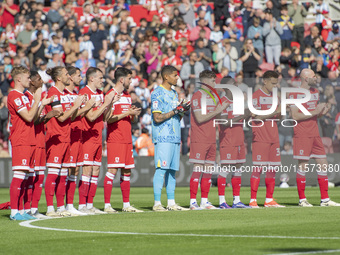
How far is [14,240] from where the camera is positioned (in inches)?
384

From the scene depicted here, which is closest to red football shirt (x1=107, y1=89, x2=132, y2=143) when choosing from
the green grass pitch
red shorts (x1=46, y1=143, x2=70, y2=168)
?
red shorts (x1=46, y1=143, x2=70, y2=168)

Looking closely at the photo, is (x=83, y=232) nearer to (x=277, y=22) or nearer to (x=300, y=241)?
(x=300, y=241)

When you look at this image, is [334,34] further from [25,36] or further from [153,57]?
[25,36]

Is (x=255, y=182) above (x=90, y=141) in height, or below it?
below

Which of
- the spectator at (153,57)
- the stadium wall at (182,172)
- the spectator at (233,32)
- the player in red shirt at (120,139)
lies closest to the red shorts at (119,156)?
the player in red shirt at (120,139)

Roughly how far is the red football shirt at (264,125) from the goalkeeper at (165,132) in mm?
1819

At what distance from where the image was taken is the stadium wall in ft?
76.5

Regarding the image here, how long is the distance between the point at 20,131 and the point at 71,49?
625 inches

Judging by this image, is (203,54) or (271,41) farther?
(271,41)

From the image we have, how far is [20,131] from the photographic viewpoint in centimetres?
1241

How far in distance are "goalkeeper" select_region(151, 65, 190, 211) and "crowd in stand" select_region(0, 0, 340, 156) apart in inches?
400

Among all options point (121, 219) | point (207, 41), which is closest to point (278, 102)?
point (121, 219)

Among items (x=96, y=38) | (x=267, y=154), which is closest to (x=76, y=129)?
(x=267, y=154)

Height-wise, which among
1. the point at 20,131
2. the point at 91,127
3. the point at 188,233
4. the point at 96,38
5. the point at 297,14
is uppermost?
the point at 297,14
